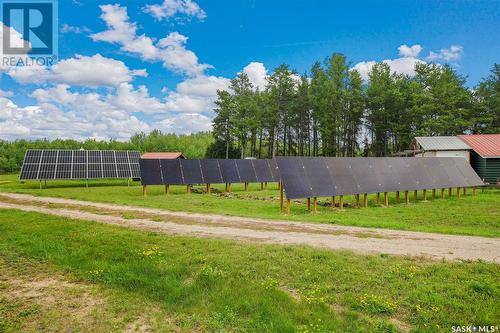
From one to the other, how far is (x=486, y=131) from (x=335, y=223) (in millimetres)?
49114

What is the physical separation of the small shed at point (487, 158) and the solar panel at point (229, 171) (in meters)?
24.0

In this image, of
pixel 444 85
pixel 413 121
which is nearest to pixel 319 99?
pixel 413 121

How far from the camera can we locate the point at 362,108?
178 feet

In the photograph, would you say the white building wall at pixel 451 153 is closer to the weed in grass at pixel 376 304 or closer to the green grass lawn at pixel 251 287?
the green grass lawn at pixel 251 287

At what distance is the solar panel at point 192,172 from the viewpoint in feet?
100

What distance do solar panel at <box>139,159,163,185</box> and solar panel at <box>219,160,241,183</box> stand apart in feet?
19.0

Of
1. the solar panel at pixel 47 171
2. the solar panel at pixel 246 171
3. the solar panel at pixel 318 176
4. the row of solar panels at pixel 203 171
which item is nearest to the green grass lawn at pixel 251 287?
the solar panel at pixel 318 176

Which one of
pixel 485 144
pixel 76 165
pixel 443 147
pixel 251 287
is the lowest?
pixel 251 287

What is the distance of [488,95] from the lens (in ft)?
171

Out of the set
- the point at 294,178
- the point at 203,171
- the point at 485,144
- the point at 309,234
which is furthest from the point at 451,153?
the point at 309,234

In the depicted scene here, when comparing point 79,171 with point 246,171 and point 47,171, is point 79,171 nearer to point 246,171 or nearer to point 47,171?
point 47,171

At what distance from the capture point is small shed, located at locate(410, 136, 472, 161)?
3634 centimetres

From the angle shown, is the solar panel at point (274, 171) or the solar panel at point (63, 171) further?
the solar panel at point (274, 171)

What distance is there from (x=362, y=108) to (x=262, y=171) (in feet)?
88.0
